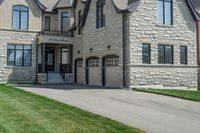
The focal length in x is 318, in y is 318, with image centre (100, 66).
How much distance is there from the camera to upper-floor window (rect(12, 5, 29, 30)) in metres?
32.1

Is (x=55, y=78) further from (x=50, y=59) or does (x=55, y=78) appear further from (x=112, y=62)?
(x=112, y=62)

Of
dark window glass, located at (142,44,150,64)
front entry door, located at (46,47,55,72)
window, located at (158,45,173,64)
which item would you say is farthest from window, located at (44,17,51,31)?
window, located at (158,45,173,64)

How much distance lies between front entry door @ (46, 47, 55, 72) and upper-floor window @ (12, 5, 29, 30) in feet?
12.7

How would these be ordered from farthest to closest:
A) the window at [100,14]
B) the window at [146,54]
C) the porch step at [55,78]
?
1. the porch step at [55,78]
2. the window at [100,14]
3. the window at [146,54]

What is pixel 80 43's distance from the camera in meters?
31.7

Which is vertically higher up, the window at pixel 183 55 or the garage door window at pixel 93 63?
the window at pixel 183 55

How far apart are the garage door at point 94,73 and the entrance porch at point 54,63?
4191 millimetres

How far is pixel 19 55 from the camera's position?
32.1m

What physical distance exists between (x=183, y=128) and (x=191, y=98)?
8595 mm

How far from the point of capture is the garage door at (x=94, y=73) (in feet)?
90.3

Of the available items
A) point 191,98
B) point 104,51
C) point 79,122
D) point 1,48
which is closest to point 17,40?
point 1,48

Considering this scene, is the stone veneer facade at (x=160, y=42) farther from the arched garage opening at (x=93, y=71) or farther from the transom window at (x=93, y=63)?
the transom window at (x=93, y=63)

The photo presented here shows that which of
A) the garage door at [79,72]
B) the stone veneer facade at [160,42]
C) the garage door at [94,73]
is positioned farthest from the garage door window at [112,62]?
the garage door at [79,72]

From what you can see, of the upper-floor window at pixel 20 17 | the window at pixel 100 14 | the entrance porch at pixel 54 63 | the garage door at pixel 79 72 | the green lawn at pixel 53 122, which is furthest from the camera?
the entrance porch at pixel 54 63
